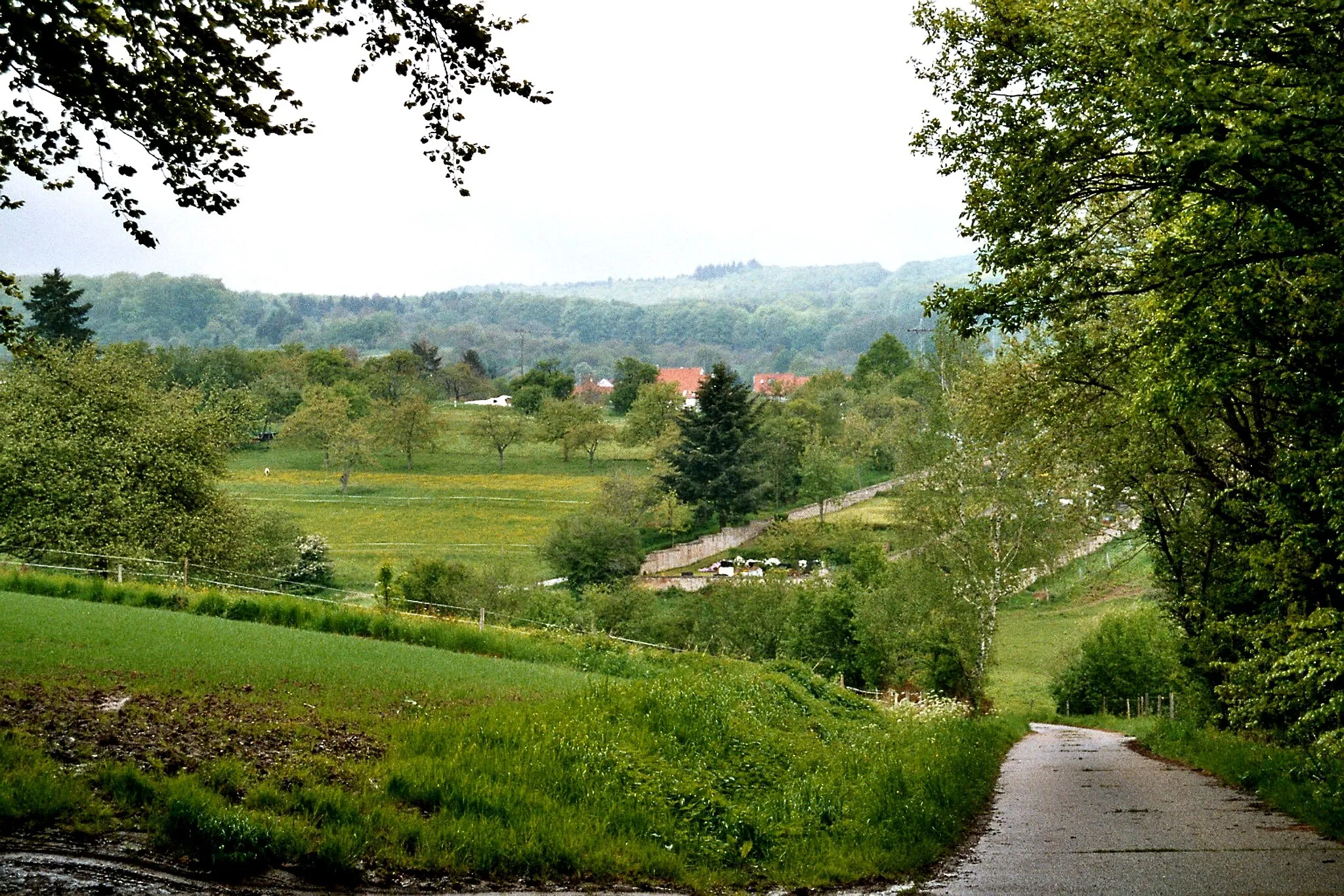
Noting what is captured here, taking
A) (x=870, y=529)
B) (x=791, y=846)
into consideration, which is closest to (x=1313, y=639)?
(x=791, y=846)

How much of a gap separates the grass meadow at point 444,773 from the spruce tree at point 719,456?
243ft

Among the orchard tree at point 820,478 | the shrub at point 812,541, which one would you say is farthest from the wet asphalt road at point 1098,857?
the orchard tree at point 820,478

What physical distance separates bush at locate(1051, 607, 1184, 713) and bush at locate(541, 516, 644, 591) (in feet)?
104

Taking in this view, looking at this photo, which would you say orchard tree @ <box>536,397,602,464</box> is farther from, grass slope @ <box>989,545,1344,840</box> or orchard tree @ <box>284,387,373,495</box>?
grass slope @ <box>989,545,1344,840</box>

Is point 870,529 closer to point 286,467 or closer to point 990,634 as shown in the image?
point 990,634

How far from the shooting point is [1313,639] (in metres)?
11.8

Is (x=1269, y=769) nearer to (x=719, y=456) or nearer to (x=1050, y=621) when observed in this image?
(x=1050, y=621)

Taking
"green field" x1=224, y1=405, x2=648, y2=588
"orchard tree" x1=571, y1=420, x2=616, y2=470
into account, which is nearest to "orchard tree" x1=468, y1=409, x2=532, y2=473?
"green field" x1=224, y1=405, x2=648, y2=588

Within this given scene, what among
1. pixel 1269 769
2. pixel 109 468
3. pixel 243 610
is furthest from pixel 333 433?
pixel 1269 769

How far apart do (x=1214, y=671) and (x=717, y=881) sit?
20.2m

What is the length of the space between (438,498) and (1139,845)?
88.3 metres

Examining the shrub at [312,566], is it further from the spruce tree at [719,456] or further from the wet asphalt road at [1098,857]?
the wet asphalt road at [1098,857]

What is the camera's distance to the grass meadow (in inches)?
336

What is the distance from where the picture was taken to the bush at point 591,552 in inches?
2931
